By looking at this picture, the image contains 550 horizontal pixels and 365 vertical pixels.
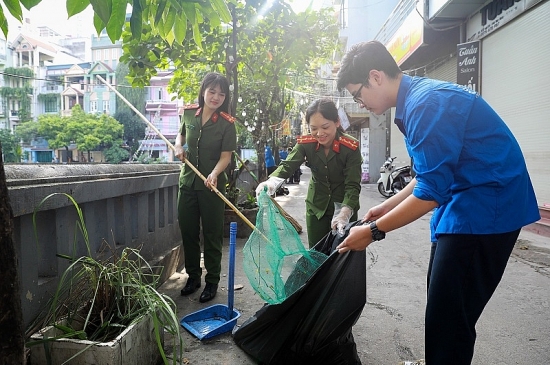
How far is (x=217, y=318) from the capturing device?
3078mm

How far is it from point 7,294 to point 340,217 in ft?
6.05

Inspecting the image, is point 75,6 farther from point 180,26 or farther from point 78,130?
point 78,130

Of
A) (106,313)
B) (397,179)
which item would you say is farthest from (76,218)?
(397,179)

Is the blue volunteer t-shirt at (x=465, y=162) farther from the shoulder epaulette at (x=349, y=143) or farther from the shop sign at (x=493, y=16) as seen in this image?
the shop sign at (x=493, y=16)

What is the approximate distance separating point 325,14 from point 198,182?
7.50 metres

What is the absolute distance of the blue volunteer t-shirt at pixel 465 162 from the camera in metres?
1.54

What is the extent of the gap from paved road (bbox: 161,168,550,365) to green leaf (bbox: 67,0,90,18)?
1975 millimetres

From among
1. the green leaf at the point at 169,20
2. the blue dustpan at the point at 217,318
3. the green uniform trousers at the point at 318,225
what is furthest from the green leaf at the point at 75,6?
the green uniform trousers at the point at 318,225

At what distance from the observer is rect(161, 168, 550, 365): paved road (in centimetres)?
265

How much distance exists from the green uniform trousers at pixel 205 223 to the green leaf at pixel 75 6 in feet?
7.62

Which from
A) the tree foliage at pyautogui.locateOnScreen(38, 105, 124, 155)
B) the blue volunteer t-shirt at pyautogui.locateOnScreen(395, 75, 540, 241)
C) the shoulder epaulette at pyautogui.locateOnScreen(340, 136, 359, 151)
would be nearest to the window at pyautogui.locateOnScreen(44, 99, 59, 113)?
the tree foliage at pyautogui.locateOnScreen(38, 105, 124, 155)

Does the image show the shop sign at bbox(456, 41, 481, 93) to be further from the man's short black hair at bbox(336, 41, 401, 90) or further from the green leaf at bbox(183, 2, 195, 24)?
the green leaf at bbox(183, 2, 195, 24)

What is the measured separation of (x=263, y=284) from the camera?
238 cm

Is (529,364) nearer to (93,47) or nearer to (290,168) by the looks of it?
(290,168)
